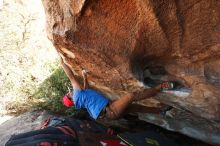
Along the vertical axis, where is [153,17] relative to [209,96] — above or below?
above

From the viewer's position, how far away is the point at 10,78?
27.9 feet

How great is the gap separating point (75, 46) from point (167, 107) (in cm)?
199

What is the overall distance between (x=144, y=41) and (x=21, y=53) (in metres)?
5.65

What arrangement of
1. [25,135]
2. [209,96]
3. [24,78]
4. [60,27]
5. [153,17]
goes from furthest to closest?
1. [24,78]
2. [25,135]
3. [209,96]
4. [60,27]
5. [153,17]

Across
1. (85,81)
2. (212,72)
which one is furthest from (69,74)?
(212,72)

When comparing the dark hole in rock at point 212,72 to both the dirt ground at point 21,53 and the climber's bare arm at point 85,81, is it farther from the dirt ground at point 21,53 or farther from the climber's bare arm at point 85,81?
the dirt ground at point 21,53

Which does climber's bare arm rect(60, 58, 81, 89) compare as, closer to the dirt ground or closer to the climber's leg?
the climber's leg

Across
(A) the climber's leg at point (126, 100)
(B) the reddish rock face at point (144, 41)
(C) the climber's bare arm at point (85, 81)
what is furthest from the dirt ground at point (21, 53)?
(B) the reddish rock face at point (144, 41)

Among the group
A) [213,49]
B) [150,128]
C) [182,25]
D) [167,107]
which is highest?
[182,25]

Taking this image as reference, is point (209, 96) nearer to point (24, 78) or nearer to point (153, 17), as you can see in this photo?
point (153, 17)

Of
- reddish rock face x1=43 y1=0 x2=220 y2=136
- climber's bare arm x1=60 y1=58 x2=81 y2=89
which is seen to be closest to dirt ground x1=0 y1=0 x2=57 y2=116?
climber's bare arm x1=60 y1=58 x2=81 y2=89

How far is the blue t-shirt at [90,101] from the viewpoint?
17.2 feet

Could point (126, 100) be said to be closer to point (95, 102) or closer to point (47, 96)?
point (95, 102)

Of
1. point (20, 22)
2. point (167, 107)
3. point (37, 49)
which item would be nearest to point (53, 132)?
point (167, 107)
